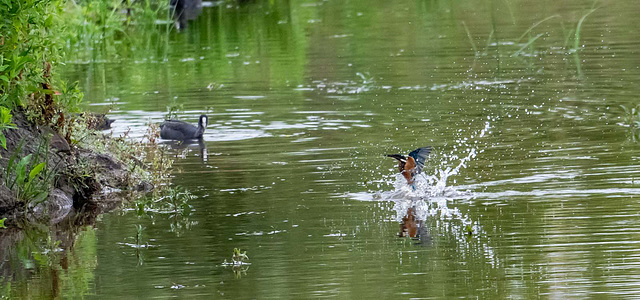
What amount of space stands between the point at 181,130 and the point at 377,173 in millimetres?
4390

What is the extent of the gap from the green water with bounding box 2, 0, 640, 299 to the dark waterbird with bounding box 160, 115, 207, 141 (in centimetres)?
21

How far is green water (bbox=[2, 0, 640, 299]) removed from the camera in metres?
8.67

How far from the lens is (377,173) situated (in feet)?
41.9

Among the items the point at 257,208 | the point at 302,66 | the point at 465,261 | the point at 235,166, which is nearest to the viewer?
Answer: the point at 465,261

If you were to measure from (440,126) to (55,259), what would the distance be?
6892 mm

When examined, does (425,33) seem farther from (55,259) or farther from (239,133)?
(55,259)

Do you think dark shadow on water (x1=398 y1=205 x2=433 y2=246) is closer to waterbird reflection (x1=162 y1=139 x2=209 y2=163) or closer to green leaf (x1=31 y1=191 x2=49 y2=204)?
green leaf (x1=31 y1=191 x2=49 y2=204)

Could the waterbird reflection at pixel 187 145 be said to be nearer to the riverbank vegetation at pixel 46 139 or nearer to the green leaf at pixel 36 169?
the riverbank vegetation at pixel 46 139

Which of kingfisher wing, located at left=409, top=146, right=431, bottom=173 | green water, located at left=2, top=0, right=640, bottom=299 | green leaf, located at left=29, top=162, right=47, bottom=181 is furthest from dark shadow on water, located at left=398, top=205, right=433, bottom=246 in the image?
green leaf, located at left=29, top=162, right=47, bottom=181

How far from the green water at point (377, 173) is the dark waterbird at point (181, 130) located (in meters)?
0.21

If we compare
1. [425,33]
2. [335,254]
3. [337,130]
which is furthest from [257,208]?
[425,33]

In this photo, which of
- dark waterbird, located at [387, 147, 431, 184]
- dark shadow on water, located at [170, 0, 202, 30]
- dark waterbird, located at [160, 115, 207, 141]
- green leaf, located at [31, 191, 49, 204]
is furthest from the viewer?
dark shadow on water, located at [170, 0, 202, 30]

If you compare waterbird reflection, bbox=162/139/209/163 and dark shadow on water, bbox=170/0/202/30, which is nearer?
waterbird reflection, bbox=162/139/209/163

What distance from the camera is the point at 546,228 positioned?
9773 millimetres
